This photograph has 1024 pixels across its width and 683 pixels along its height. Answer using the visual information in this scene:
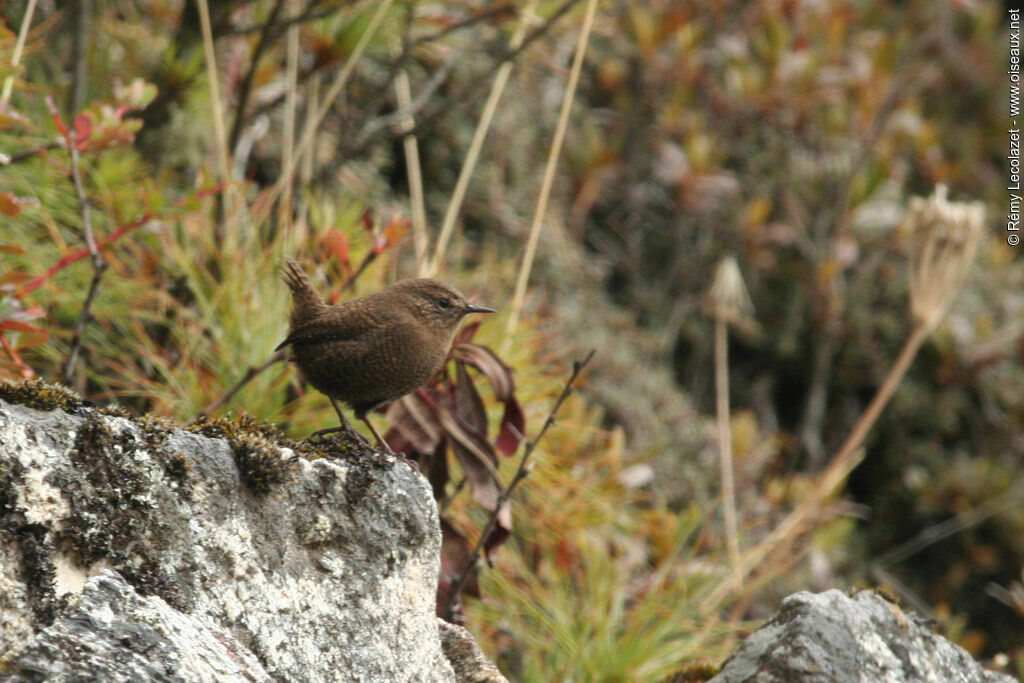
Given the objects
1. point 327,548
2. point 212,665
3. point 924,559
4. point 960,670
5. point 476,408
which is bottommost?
point 924,559

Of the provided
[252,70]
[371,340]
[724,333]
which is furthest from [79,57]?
[724,333]

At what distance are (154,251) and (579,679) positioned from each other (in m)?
2.16

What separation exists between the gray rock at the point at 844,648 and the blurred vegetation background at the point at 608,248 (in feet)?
2.19

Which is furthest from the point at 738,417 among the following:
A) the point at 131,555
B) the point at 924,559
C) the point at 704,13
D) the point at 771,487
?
the point at 131,555

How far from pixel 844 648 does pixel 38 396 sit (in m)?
1.69

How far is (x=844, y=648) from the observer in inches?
85.8

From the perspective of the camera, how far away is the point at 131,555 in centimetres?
173

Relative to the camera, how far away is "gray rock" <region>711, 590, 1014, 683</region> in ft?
7.06

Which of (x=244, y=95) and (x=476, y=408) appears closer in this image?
(x=476, y=408)

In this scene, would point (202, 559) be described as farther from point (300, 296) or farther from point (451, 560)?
point (451, 560)

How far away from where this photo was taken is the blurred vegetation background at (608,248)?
336 cm

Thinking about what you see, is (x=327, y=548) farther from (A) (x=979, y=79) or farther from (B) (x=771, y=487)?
(A) (x=979, y=79)

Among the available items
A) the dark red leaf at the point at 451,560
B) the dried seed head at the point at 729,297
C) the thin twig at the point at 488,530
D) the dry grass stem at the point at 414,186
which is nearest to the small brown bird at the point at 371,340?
the thin twig at the point at 488,530

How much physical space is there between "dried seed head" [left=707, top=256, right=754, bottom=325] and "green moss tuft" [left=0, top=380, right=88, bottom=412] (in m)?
4.12
